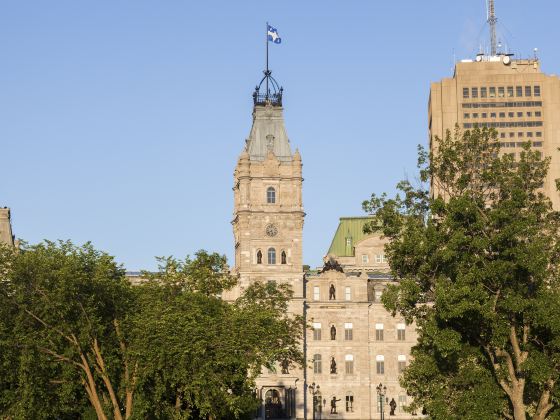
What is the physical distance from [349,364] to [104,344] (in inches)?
A: 2546

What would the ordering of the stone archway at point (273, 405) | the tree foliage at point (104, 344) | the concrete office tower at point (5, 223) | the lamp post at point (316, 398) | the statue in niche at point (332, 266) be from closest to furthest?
the tree foliage at point (104, 344)
the concrete office tower at point (5, 223)
the stone archway at point (273, 405)
the lamp post at point (316, 398)
the statue in niche at point (332, 266)

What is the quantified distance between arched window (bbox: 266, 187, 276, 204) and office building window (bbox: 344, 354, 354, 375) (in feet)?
66.8

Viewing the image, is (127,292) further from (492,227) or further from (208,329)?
(492,227)

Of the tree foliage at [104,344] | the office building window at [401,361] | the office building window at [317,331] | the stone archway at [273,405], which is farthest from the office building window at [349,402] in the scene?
the tree foliage at [104,344]

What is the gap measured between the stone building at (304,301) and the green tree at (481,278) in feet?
199

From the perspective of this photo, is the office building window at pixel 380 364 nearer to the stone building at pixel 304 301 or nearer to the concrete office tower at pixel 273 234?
the stone building at pixel 304 301

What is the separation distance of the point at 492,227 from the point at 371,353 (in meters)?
72.1

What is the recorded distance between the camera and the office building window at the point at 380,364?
5128 inches

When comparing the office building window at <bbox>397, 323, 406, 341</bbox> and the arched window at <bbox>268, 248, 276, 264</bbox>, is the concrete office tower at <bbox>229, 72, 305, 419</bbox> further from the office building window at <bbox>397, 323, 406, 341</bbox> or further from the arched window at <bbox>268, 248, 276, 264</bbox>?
the office building window at <bbox>397, 323, 406, 341</bbox>

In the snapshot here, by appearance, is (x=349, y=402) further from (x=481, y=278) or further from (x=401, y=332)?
(x=481, y=278)

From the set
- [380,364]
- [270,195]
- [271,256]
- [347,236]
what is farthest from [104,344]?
[347,236]

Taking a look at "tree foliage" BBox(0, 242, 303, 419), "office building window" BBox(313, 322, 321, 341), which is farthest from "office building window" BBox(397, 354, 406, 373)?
"tree foliage" BBox(0, 242, 303, 419)

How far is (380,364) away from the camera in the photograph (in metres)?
130

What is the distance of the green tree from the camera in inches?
2271
